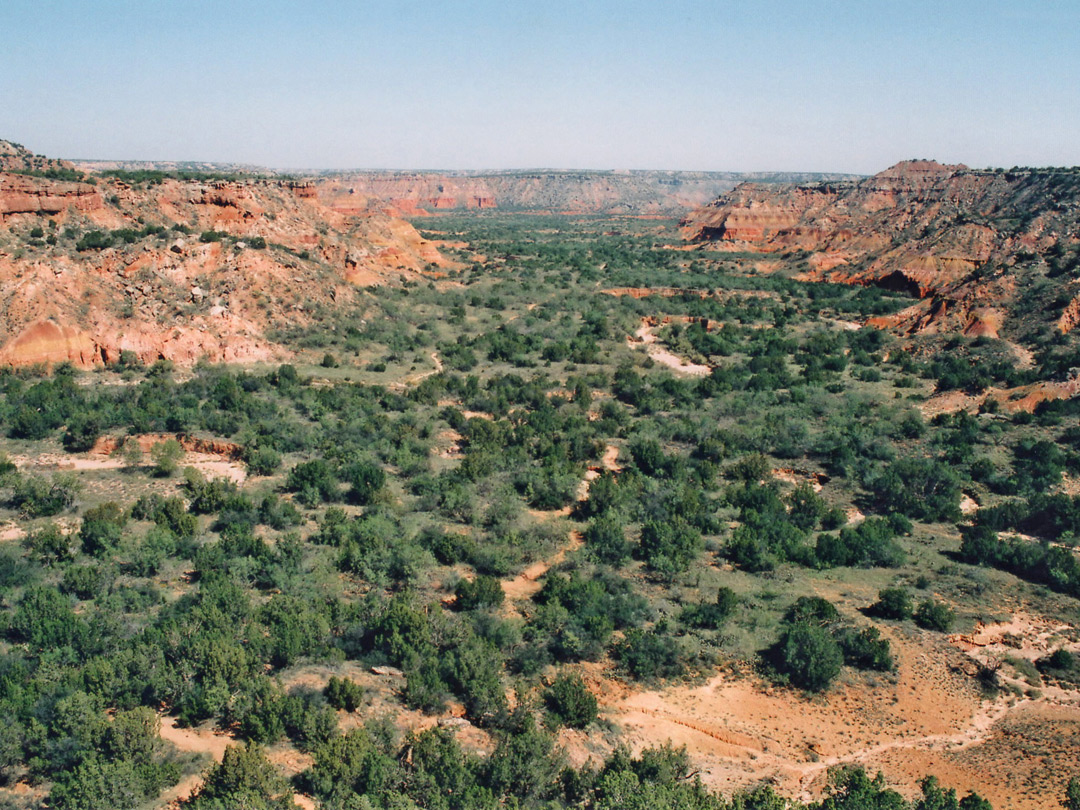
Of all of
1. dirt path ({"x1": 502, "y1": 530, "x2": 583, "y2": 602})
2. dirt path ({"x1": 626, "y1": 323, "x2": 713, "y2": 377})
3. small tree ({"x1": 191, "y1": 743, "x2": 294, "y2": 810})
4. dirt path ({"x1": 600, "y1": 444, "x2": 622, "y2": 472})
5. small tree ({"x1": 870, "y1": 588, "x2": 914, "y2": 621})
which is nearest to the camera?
small tree ({"x1": 191, "y1": 743, "x2": 294, "y2": 810})

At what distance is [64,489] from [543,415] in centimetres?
2313

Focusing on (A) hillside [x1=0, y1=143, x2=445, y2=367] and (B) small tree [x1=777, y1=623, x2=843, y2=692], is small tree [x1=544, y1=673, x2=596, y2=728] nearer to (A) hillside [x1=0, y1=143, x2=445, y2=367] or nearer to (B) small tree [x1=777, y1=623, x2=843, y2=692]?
(B) small tree [x1=777, y1=623, x2=843, y2=692]

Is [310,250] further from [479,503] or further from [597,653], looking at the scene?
[597,653]

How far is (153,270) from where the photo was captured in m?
50.3

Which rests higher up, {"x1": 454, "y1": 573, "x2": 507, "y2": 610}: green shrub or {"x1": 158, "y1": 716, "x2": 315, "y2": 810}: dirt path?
{"x1": 454, "y1": 573, "x2": 507, "y2": 610}: green shrub

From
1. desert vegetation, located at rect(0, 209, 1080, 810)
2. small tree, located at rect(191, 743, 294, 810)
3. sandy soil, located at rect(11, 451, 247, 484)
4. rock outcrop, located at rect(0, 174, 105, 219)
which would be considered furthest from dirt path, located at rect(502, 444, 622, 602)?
rock outcrop, located at rect(0, 174, 105, 219)

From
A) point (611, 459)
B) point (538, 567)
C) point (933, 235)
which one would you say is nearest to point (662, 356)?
point (611, 459)

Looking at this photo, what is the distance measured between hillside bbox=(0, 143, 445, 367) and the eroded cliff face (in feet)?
179

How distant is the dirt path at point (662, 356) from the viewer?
56.2m

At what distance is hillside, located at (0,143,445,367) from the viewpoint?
43.9 metres

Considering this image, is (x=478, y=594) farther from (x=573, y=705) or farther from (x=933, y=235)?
(x=933, y=235)

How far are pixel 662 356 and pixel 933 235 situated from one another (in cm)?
4979

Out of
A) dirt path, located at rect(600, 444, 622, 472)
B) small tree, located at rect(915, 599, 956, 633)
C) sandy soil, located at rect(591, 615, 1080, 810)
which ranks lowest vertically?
sandy soil, located at rect(591, 615, 1080, 810)

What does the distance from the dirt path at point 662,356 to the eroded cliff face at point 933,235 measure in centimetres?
2250
